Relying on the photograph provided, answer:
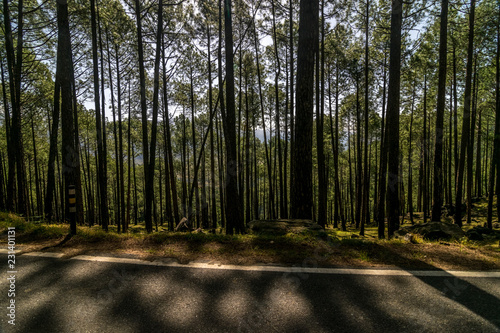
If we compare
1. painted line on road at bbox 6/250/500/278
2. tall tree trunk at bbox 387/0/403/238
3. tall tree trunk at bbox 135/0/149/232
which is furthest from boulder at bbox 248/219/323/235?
tall tree trunk at bbox 135/0/149/232

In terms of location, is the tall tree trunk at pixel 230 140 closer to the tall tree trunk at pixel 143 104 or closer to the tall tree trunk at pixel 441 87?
the tall tree trunk at pixel 143 104

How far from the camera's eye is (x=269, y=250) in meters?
4.42

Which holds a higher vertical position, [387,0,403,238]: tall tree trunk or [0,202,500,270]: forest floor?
[387,0,403,238]: tall tree trunk

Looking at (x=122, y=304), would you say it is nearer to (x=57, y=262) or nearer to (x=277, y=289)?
(x=277, y=289)

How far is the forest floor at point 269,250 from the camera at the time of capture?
390 centimetres

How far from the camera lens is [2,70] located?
542 inches

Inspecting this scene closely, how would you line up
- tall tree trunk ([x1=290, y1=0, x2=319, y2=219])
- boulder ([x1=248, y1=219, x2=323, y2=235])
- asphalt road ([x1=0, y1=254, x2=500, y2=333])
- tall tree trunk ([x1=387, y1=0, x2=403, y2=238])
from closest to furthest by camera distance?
asphalt road ([x1=0, y1=254, x2=500, y2=333]) → boulder ([x1=248, y1=219, x2=323, y2=235]) → tall tree trunk ([x1=290, y1=0, x2=319, y2=219]) → tall tree trunk ([x1=387, y1=0, x2=403, y2=238])

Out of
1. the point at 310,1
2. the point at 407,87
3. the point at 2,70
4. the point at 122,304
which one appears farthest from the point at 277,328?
the point at 407,87

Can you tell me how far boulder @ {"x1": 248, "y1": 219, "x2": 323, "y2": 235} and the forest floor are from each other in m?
0.57

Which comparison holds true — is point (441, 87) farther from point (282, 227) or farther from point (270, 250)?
point (270, 250)

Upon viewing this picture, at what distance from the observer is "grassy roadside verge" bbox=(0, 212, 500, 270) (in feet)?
12.8

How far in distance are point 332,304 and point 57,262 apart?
4.57 meters

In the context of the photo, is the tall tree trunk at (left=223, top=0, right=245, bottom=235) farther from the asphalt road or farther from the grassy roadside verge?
the asphalt road

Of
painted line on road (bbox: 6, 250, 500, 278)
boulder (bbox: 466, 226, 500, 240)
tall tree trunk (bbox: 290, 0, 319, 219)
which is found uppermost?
tall tree trunk (bbox: 290, 0, 319, 219)
